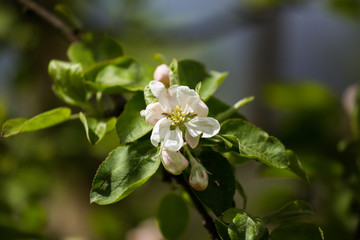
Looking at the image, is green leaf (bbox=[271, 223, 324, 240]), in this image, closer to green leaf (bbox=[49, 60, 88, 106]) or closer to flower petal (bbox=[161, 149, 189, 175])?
flower petal (bbox=[161, 149, 189, 175])

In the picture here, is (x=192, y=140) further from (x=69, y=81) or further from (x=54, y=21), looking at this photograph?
(x=54, y=21)

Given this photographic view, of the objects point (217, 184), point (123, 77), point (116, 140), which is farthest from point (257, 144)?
point (116, 140)

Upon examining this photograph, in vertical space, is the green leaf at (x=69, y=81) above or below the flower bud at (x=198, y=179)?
above

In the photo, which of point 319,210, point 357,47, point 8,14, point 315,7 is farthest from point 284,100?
point 357,47

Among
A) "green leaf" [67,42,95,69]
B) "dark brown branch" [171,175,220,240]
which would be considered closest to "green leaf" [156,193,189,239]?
"dark brown branch" [171,175,220,240]

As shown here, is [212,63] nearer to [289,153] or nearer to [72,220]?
[72,220]

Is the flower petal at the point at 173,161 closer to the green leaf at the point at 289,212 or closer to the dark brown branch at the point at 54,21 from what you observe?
the green leaf at the point at 289,212

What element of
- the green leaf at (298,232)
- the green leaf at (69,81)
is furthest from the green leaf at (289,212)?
the green leaf at (69,81)

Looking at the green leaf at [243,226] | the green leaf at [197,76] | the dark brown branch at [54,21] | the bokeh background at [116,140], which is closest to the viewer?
the green leaf at [243,226]
